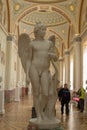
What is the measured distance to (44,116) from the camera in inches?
244

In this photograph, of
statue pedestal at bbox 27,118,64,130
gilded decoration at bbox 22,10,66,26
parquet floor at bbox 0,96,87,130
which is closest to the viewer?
statue pedestal at bbox 27,118,64,130

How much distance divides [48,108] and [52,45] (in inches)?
Answer: 66.8

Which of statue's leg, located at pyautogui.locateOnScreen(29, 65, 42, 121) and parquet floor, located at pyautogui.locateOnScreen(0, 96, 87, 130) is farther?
parquet floor, located at pyautogui.locateOnScreen(0, 96, 87, 130)

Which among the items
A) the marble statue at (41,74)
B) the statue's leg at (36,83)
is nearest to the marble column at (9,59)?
the marble statue at (41,74)

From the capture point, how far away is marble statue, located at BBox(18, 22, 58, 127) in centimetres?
606

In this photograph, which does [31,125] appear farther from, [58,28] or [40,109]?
[58,28]

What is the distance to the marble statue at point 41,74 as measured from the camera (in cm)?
606

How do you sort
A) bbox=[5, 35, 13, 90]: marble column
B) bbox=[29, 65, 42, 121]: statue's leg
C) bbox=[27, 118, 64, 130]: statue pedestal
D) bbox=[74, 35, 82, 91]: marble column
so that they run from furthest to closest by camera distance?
bbox=[5, 35, 13, 90]: marble column, bbox=[74, 35, 82, 91]: marble column, bbox=[29, 65, 42, 121]: statue's leg, bbox=[27, 118, 64, 130]: statue pedestal

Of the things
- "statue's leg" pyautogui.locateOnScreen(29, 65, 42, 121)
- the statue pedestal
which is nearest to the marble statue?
"statue's leg" pyautogui.locateOnScreen(29, 65, 42, 121)

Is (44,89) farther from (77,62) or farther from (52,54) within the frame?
(77,62)

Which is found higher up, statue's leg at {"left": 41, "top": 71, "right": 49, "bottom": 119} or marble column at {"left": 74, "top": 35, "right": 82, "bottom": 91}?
marble column at {"left": 74, "top": 35, "right": 82, "bottom": 91}

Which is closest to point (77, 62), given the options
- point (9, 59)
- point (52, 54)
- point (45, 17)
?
point (9, 59)

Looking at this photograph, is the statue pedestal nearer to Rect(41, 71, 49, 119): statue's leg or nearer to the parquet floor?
Rect(41, 71, 49, 119): statue's leg

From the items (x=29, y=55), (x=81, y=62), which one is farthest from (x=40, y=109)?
(x=81, y=62)
